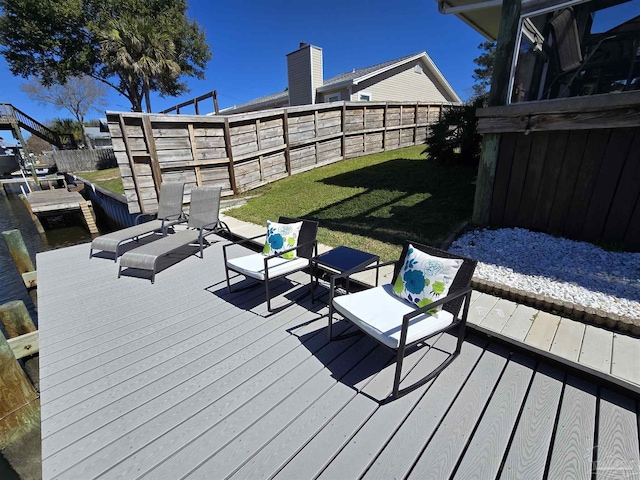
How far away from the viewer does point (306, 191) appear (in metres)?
7.78

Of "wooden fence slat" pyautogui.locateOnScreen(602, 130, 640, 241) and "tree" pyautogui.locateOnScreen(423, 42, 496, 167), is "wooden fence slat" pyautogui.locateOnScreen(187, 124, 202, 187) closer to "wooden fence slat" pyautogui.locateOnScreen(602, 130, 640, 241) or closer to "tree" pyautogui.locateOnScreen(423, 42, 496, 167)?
"tree" pyautogui.locateOnScreen(423, 42, 496, 167)

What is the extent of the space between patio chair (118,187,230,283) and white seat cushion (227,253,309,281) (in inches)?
55.0

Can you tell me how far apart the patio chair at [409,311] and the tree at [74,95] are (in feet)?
136

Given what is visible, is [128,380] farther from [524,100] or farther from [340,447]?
[524,100]

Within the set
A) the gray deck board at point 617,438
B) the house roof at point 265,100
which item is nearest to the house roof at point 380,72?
the house roof at point 265,100

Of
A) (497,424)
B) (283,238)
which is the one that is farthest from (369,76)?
(497,424)

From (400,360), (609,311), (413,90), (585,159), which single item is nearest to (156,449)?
(400,360)

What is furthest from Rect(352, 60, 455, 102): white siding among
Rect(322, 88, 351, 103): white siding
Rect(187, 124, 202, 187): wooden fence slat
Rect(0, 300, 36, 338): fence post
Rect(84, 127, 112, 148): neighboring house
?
Rect(84, 127, 112, 148): neighboring house

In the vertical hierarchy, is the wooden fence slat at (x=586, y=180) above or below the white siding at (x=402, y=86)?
below

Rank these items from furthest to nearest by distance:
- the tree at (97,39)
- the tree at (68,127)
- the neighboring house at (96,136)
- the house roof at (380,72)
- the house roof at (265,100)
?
the neighboring house at (96,136)
the tree at (68,127)
the house roof at (265,100)
the tree at (97,39)
the house roof at (380,72)

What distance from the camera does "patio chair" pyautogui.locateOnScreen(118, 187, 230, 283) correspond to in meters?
4.08

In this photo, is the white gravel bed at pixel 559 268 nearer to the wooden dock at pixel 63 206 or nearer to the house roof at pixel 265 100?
the wooden dock at pixel 63 206

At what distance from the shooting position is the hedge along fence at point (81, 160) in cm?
2127

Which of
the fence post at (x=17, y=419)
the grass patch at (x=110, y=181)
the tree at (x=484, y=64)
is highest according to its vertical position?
the tree at (x=484, y=64)
